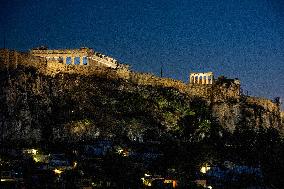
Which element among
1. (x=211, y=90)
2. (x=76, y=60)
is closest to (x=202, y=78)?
(x=211, y=90)

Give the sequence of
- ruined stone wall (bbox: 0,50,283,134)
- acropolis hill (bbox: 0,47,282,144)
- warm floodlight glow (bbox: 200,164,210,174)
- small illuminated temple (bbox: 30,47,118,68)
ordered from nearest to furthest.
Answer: acropolis hill (bbox: 0,47,282,144)
warm floodlight glow (bbox: 200,164,210,174)
ruined stone wall (bbox: 0,50,283,134)
small illuminated temple (bbox: 30,47,118,68)

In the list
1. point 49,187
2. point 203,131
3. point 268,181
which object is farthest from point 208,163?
point 49,187

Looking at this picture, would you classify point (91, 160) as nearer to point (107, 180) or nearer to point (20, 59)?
point (107, 180)

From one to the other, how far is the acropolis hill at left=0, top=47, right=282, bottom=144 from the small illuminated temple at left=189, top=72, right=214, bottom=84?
141 inches

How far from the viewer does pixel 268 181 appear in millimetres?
45406

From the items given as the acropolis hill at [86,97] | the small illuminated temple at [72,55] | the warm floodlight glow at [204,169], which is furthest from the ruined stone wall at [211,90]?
the warm floodlight glow at [204,169]

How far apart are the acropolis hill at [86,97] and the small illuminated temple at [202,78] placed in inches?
141

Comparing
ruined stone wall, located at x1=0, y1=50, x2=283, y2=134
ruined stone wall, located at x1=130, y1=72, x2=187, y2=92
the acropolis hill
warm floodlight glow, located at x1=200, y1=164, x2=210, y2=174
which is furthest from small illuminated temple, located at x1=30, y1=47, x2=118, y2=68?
warm floodlight glow, located at x1=200, y1=164, x2=210, y2=174

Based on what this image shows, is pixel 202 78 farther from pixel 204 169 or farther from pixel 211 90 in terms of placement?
pixel 204 169

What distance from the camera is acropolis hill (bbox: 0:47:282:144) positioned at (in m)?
42.9

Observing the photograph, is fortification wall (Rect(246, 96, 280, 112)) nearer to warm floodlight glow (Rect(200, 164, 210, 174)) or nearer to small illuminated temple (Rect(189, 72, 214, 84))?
small illuminated temple (Rect(189, 72, 214, 84))

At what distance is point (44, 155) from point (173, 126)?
17189 millimetres

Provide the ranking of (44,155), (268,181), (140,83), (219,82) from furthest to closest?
(219,82) < (140,83) < (268,181) < (44,155)

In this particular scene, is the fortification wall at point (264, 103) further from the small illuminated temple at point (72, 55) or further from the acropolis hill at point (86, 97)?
the small illuminated temple at point (72, 55)
